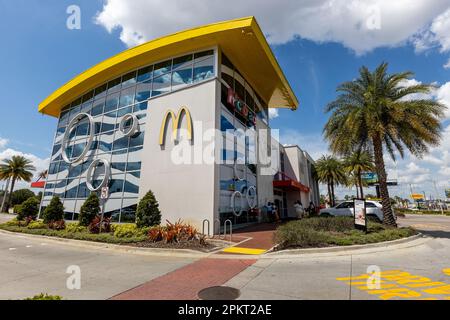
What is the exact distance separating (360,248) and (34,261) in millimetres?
12041

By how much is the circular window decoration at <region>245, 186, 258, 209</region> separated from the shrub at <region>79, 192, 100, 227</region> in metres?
10.6

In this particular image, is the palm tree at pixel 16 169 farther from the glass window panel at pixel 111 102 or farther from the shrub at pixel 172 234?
the shrub at pixel 172 234

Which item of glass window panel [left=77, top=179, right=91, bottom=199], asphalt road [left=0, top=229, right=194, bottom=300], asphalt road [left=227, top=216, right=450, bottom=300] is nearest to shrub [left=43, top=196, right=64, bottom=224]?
glass window panel [left=77, top=179, right=91, bottom=199]

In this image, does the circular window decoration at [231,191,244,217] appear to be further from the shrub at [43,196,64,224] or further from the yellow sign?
the shrub at [43,196,64,224]

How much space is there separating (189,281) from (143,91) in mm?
16155

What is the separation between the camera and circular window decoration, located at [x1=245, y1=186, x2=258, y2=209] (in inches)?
701

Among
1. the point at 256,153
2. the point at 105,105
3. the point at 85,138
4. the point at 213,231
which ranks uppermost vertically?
the point at 105,105

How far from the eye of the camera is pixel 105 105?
20734 millimetres

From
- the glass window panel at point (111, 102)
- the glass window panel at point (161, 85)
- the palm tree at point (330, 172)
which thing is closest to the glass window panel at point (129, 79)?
the glass window panel at point (111, 102)

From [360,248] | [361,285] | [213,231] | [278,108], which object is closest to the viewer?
[361,285]

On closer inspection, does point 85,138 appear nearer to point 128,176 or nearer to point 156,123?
point 128,176

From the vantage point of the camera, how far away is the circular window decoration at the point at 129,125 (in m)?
17.3
